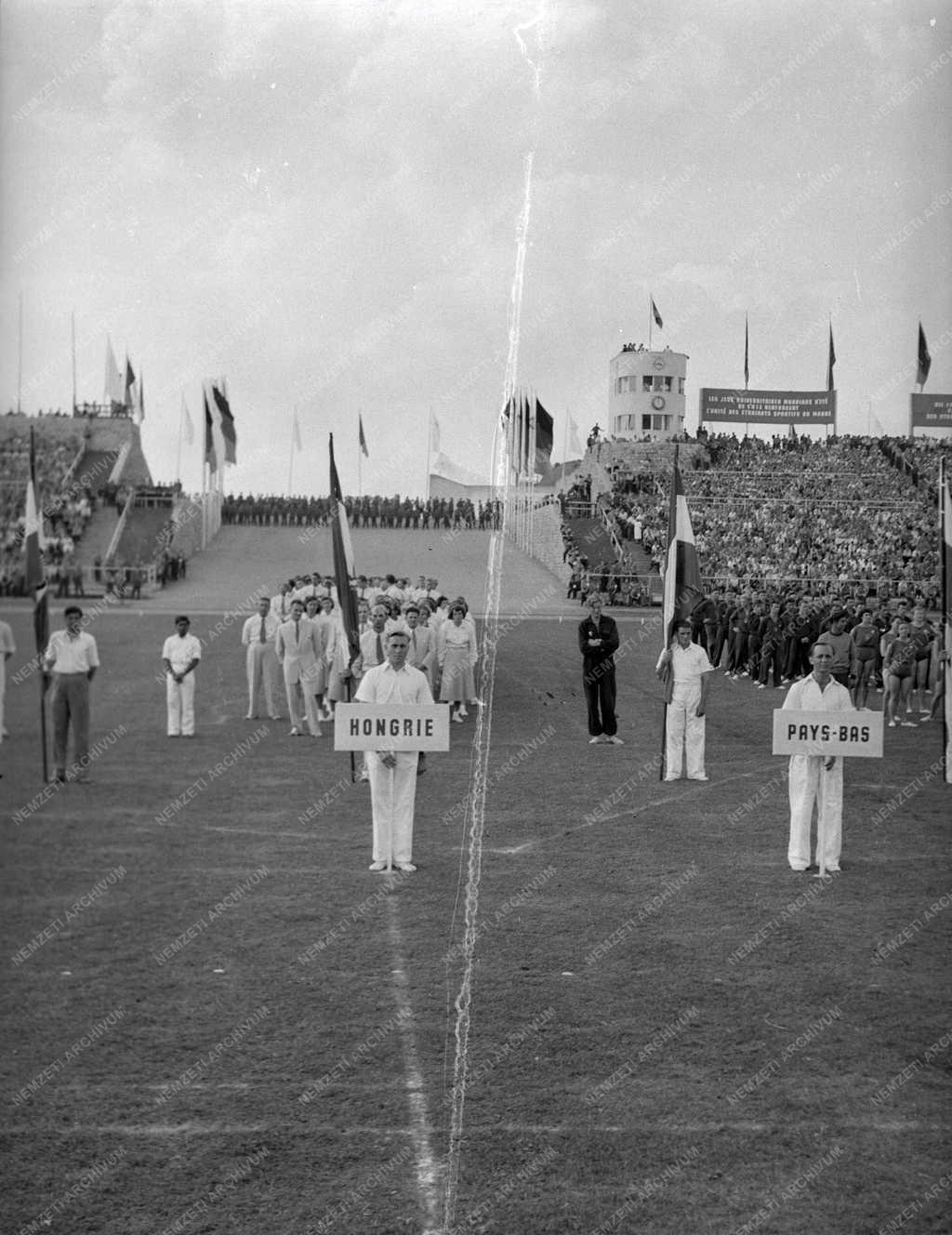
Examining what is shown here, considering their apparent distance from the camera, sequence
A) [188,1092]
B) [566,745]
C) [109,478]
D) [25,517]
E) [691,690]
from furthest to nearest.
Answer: [566,745] < [691,690] < [109,478] < [188,1092] < [25,517]

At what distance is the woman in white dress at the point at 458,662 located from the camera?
50.1ft

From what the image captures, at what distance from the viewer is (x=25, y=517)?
140 inches

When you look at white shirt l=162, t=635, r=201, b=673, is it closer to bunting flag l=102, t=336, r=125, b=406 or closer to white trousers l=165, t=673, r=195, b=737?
white trousers l=165, t=673, r=195, b=737

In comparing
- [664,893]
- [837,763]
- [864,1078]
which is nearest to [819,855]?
[837,763]

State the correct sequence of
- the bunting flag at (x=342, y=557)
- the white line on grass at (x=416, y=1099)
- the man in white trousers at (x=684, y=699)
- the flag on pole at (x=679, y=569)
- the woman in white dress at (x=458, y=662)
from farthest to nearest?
the woman in white dress at (x=458, y=662), the flag on pole at (x=679, y=569), the man in white trousers at (x=684, y=699), the bunting flag at (x=342, y=557), the white line on grass at (x=416, y=1099)

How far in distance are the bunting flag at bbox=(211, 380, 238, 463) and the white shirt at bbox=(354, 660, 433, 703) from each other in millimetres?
2542

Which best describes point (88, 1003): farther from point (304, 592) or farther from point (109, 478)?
point (304, 592)

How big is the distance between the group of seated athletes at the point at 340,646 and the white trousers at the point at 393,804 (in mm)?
4857

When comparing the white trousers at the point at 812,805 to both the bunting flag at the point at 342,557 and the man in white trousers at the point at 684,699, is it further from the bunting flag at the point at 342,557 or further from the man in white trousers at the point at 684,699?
the bunting flag at the point at 342,557

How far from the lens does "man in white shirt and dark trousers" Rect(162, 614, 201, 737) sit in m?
12.3

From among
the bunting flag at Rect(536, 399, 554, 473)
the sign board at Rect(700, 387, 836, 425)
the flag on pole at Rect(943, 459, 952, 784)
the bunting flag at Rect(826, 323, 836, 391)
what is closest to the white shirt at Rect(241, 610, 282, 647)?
the flag on pole at Rect(943, 459, 952, 784)

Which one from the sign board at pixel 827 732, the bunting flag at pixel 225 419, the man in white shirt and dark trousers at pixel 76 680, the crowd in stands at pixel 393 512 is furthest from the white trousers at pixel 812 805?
the crowd in stands at pixel 393 512

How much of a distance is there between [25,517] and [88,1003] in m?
2.82

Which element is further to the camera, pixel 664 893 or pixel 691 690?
pixel 691 690
